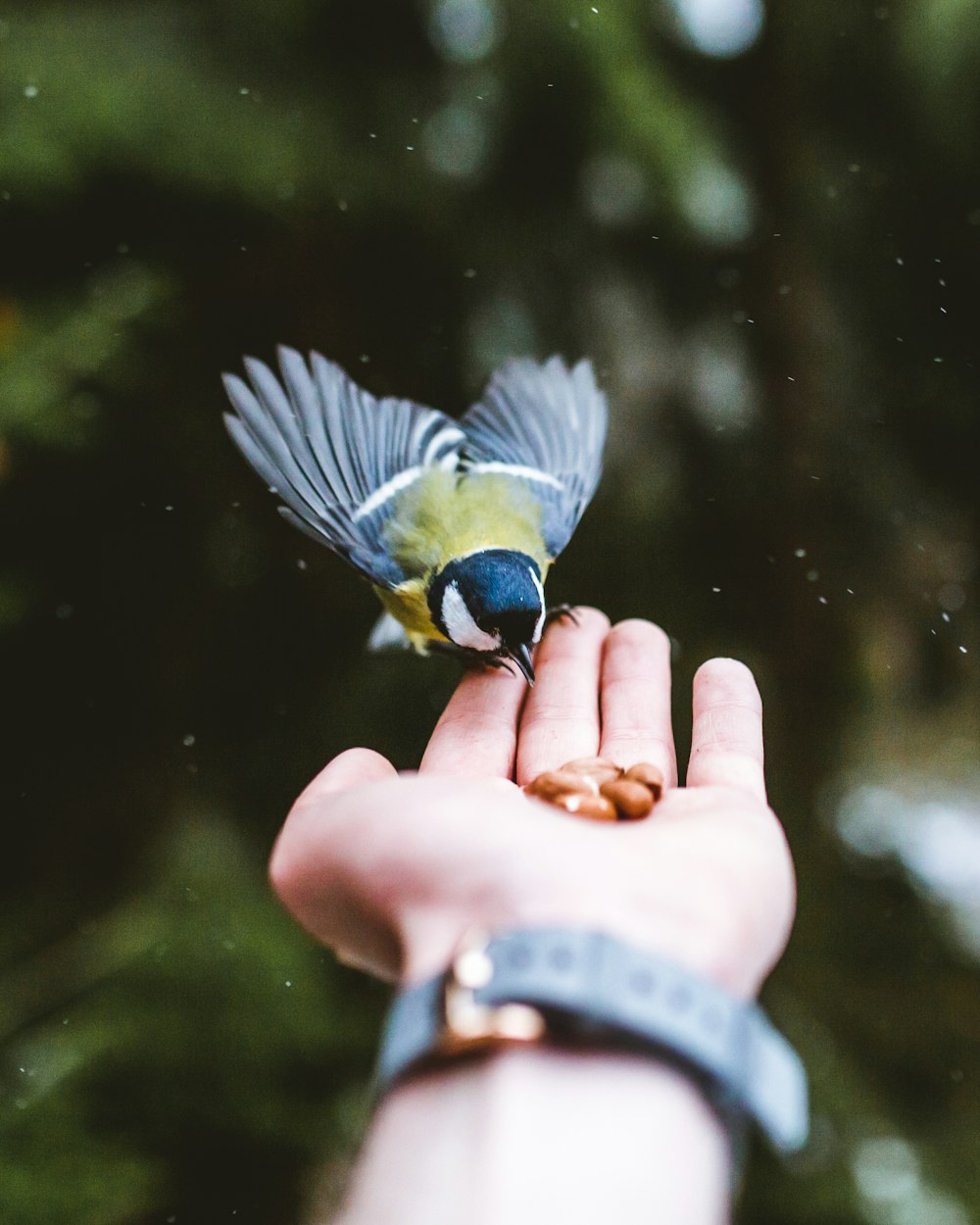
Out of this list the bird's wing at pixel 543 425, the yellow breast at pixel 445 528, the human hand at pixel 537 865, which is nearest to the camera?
the human hand at pixel 537 865

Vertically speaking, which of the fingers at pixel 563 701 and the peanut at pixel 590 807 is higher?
the peanut at pixel 590 807

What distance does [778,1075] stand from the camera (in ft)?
2.17

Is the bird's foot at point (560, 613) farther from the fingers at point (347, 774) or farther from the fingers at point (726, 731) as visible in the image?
the fingers at point (347, 774)

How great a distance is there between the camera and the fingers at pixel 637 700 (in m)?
1.18

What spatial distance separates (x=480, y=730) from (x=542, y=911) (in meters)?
0.50

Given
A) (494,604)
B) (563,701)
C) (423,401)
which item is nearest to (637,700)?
(563,701)

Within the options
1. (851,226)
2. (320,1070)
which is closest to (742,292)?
(851,226)

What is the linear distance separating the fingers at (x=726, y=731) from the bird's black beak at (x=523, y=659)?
0.22 metres

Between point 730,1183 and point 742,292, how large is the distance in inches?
76.4

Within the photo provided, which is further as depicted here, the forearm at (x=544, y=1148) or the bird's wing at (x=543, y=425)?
the bird's wing at (x=543, y=425)

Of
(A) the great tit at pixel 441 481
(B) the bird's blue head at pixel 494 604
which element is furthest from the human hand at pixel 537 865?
(A) the great tit at pixel 441 481

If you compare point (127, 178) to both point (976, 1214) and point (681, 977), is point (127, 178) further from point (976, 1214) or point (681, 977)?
point (976, 1214)

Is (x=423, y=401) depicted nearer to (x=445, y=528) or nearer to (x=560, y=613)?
(x=445, y=528)

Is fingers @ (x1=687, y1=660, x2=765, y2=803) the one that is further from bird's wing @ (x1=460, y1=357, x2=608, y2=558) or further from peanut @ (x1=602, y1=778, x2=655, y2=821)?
bird's wing @ (x1=460, y1=357, x2=608, y2=558)
